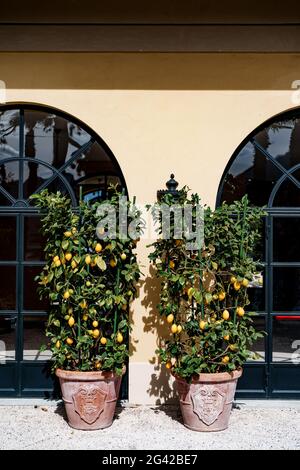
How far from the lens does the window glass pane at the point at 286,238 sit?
4488 millimetres

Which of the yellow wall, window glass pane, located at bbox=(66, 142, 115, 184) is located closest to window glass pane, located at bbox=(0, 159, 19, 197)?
window glass pane, located at bbox=(66, 142, 115, 184)

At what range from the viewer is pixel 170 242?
12.6ft

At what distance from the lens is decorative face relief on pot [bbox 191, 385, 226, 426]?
3.66 metres

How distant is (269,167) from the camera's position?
14.9 ft

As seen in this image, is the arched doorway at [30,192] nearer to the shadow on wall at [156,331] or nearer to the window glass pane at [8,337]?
the window glass pane at [8,337]

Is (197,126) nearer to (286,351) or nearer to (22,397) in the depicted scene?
(286,351)

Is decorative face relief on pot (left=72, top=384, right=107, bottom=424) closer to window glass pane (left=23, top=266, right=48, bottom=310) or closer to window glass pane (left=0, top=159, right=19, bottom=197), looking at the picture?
window glass pane (left=23, top=266, right=48, bottom=310)

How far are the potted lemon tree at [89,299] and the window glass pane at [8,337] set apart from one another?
732mm

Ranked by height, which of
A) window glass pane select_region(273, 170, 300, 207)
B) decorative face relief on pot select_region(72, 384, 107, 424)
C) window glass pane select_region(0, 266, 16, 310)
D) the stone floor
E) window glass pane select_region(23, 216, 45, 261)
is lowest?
the stone floor

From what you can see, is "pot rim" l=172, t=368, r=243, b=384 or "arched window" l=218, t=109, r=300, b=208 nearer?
"pot rim" l=172, t=368, r=243, b=384

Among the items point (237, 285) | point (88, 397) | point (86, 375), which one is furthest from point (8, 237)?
point (237, 285)

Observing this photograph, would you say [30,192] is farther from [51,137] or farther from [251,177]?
[251,177]

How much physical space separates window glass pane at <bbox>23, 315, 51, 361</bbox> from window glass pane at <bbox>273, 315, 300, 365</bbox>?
2.24 metres
